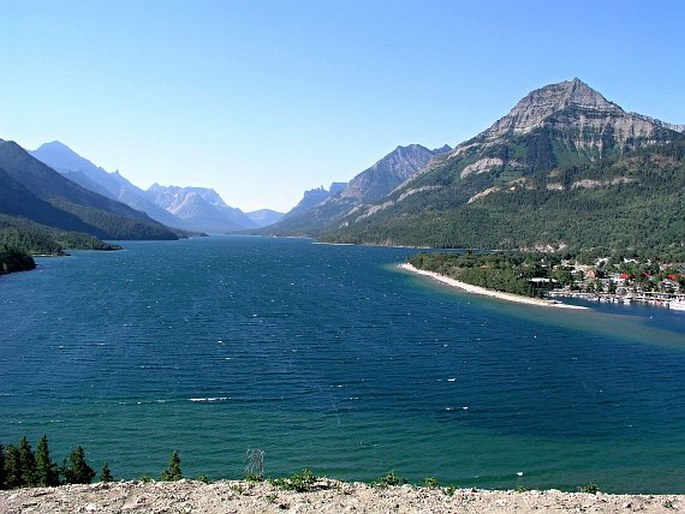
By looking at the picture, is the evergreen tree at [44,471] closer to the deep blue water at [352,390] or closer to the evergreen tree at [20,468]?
the evergreen tree at [20,468]

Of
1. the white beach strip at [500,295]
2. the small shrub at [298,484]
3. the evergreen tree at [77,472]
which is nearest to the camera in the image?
the small shrub at [298,484]

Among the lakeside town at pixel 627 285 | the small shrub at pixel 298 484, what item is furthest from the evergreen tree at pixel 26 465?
the lakeside town at pixel 627 285

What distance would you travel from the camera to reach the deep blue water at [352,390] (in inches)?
1593

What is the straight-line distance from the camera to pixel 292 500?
72.6 ft

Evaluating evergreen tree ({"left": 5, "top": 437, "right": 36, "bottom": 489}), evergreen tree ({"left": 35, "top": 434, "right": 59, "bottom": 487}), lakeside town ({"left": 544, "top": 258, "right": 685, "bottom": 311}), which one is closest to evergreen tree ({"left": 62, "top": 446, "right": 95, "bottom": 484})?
evergreen tree ({"left": 35, "top": 434, "right": 59, "bottom": 487})

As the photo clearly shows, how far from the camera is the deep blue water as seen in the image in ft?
133

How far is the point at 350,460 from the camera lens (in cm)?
4000

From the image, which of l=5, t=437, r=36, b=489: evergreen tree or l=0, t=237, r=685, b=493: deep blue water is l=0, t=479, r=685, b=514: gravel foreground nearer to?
l=5, t=437, r=36, b=489: evergreen tree

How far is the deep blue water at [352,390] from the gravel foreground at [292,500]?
552 inches

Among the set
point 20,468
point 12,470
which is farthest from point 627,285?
point 12,470

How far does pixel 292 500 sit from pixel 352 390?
111 ft

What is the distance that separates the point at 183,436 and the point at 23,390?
20.2m

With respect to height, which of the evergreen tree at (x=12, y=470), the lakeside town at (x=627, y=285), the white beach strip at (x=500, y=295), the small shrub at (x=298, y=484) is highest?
the lakeside town at (x=627, y=285)

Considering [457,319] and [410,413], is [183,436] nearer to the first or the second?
[410,413]
